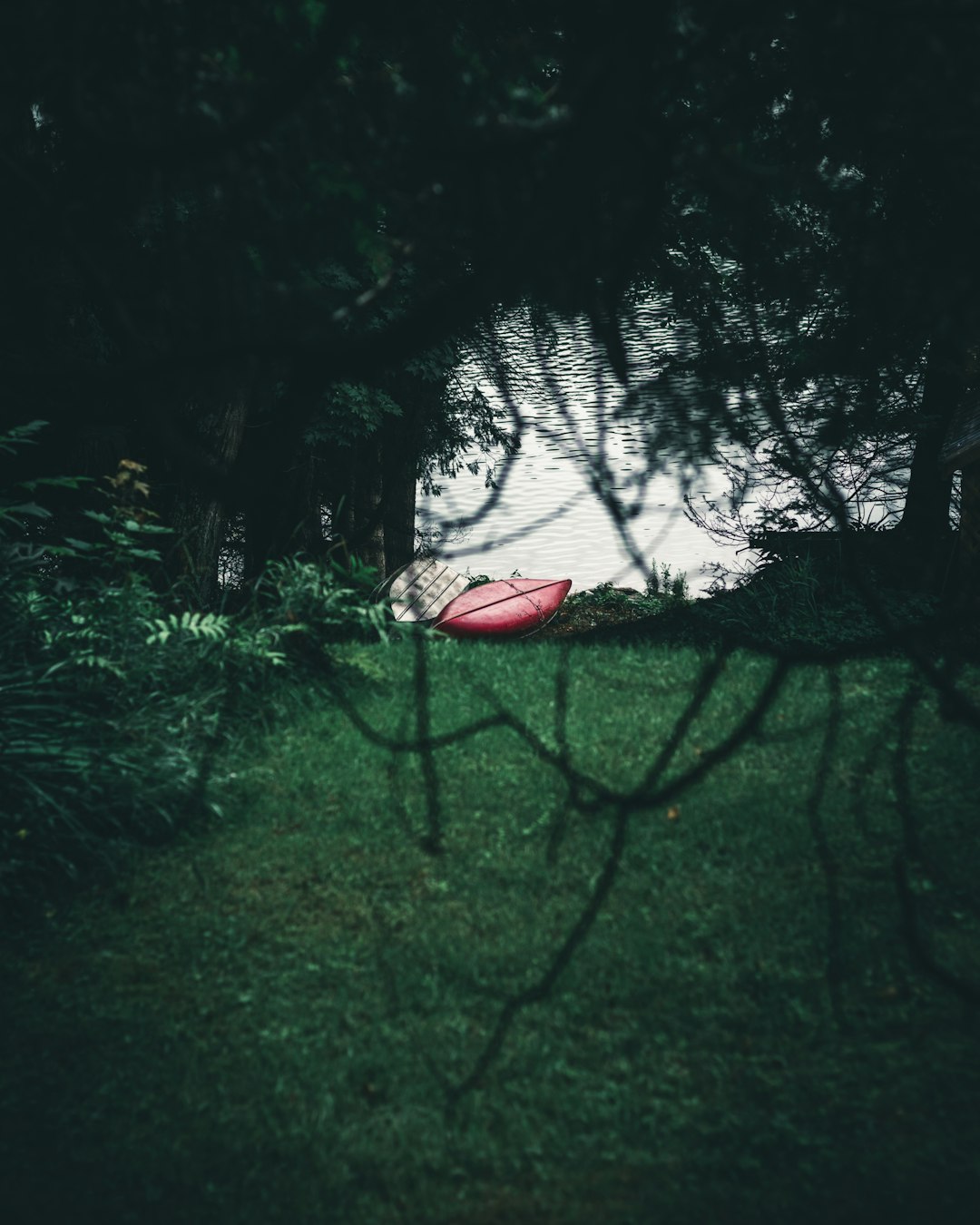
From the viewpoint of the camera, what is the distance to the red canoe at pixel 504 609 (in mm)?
10172

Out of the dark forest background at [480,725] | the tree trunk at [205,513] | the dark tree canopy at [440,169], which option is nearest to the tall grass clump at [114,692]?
the dark forest background at [480,725]

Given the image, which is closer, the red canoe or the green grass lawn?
the green grass lawn

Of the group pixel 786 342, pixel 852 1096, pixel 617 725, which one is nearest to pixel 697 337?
pixel 786 342

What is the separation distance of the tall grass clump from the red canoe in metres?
3.45

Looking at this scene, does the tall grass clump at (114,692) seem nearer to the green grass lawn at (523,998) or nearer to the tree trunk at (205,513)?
the green grass lawn at (523,998)

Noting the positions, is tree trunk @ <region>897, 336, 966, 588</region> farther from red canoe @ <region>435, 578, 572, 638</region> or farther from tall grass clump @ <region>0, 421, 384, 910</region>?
tall grass clump @ <region>0, 421, 384, 910</region>

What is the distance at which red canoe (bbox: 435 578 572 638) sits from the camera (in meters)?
10.2

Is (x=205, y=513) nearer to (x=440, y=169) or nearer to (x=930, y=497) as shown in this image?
(x=440, y=169)

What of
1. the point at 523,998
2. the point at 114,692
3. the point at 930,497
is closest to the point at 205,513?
the point at 114,692

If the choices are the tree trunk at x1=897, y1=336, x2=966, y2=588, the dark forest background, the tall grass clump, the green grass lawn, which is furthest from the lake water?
the tree trunk at x1=897, y1=336, x2=966, y2=588

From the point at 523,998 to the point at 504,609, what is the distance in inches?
281

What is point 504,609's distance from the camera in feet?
33.9

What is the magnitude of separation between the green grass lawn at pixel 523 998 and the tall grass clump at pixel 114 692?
0.83 ft

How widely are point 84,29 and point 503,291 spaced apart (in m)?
0.88
